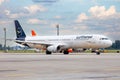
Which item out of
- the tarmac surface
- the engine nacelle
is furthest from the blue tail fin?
the tarmac surface

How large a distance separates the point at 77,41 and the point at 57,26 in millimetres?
48978

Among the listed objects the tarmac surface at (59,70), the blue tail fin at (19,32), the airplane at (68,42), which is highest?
the blue tail fin at (19,32)

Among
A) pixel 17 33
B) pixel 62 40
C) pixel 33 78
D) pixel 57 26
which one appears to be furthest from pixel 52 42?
pixel 33 78

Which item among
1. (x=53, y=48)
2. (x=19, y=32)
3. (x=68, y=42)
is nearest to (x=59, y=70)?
(x=53, y=48)

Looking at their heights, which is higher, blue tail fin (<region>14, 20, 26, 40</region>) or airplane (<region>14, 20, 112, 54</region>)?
blue tail fin (<region>14, 20, 26, 40</region>)

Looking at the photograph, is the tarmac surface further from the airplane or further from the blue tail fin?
the blue tail fin

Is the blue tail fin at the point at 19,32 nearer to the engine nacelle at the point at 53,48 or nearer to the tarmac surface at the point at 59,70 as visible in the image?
the engine nacelle at the point at 53,48

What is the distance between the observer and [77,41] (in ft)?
198

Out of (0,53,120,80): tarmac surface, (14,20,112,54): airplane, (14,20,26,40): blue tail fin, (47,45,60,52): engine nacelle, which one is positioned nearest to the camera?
(0,53,120,80): tarmac surface

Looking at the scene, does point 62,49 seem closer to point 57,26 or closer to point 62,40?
point 62,40

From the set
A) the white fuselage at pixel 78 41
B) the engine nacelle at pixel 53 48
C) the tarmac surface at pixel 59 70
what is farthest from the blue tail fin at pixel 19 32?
the tarmac surface at pixel 59 70

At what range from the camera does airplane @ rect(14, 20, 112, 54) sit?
193 feet

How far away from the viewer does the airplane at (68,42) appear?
58.9m

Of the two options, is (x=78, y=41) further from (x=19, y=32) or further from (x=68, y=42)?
(x=19, y=32)
